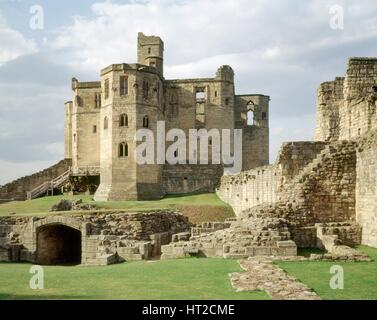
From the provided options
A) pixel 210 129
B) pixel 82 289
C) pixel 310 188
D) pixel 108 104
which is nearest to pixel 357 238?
pixel 310 188

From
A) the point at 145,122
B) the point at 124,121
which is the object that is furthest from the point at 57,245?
the point at 145,122

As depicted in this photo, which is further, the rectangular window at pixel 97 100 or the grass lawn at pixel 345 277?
the rectangular window at pixel 97 100

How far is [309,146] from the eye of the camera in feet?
84.1

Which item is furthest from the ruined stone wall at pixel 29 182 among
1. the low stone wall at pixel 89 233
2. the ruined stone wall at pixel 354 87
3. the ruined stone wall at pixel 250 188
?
the ruined stone wall at pixel 354 87

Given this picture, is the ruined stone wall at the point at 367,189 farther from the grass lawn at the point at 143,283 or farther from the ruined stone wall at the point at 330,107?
the ruined stone wall at the point at 330,107

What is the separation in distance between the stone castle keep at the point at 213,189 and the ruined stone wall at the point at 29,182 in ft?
0.35

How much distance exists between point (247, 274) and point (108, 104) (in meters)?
40.1

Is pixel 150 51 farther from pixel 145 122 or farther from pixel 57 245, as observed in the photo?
pixel 57 245

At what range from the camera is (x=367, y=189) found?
20641mm

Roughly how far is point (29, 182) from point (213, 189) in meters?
19.1

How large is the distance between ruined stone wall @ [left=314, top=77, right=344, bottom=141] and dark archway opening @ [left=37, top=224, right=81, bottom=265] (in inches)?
585

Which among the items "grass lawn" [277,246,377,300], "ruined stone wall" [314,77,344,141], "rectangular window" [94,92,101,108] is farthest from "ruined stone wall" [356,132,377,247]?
"rectangular window" [94,92,101,108]

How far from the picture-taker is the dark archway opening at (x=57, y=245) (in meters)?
29.5
